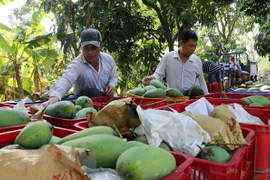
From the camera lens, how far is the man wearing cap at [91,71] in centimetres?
270

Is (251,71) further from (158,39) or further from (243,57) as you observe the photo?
(243,57)

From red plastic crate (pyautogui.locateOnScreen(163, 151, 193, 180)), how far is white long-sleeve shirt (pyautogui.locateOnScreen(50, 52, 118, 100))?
5.64 ft

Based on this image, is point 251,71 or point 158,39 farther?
point 251,71

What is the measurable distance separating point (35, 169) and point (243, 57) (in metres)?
27.7

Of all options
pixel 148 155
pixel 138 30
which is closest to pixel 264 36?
pixel 138 30

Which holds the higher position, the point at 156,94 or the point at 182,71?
the point at 182,71

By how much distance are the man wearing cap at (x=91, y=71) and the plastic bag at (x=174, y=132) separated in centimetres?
138

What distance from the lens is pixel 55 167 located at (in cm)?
77

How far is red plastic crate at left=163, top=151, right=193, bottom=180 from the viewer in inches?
33.4

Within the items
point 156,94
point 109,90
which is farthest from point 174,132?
point 109,90

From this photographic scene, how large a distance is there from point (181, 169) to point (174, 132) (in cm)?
36

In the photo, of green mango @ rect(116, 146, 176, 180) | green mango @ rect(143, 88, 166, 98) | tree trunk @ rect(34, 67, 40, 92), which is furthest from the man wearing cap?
tree trunk @ rect(34, 67, 40, 92)

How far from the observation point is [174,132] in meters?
1.23

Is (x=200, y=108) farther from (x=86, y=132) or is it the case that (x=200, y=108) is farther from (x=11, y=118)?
(x=11, y=118)
